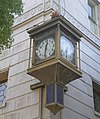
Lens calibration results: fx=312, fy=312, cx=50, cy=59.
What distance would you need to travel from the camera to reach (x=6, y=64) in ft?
31.0

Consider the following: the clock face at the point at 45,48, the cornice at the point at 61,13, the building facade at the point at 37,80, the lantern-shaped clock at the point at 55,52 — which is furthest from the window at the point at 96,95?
the clock face at the point at 45,48

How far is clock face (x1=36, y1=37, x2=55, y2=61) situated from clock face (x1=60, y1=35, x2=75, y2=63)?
8.3 inches

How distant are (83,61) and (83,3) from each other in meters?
2.51

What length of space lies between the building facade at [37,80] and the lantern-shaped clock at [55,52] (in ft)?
1.95

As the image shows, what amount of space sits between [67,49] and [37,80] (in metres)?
1.28

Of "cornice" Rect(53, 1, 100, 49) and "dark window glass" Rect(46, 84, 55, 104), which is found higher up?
"cornice" Rect(53, 1, 100, 49)

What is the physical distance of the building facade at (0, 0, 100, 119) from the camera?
7.95m

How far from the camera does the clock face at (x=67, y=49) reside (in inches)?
283

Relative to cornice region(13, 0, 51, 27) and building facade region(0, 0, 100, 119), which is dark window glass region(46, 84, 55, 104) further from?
cornice region(13, 0, 51, 27)

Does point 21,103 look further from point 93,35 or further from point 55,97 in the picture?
point 93,35

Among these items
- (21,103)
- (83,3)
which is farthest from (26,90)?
(83,3)

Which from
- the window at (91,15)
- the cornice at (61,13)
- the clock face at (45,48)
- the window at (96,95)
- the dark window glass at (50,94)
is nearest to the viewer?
the dark window glass at (50,94)

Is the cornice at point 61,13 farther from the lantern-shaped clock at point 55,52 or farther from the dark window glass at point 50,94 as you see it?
the dark window glass at point 50,94

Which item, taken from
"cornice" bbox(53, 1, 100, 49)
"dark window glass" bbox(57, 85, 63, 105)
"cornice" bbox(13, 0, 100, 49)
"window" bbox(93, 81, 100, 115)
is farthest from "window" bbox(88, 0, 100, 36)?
"dark window glass" bbox(57, 85, 63, 105)
